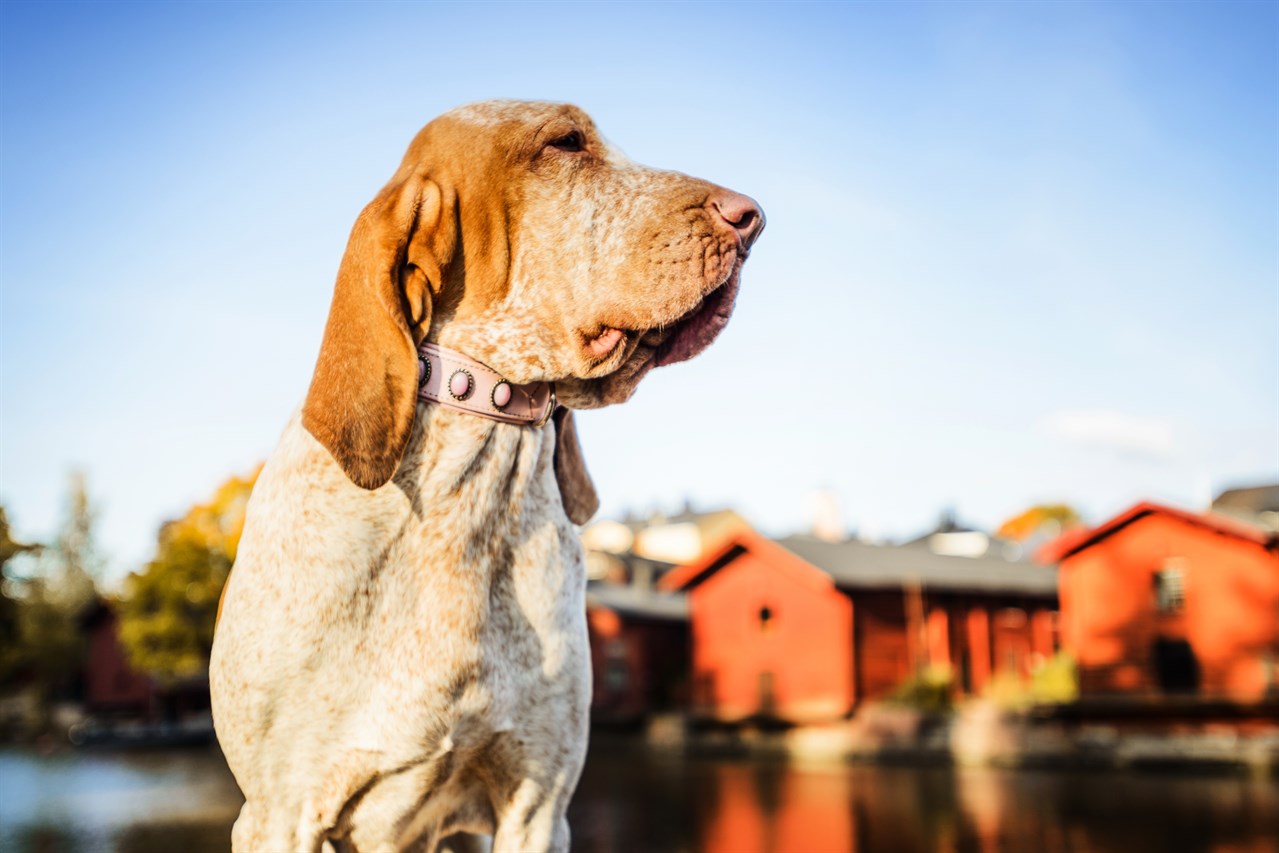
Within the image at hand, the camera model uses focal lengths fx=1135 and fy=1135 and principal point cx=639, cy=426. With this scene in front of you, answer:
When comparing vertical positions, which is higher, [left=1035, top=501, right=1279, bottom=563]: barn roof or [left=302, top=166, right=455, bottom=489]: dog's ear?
[left=1035, top=501, right=1279, bottom=563]: barn roof

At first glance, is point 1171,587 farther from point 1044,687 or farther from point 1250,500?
point 1250,500

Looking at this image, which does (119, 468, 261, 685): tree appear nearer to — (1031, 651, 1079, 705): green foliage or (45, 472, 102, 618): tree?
(1031, 651, 1079, 705): green foliage

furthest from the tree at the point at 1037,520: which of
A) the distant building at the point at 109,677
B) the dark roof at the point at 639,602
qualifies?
the distant building at the point at 109,677

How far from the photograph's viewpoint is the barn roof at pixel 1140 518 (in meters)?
22.0

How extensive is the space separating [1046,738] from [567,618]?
811 inches

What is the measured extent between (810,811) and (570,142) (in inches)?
423

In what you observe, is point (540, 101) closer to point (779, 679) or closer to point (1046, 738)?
point (1046, 738)

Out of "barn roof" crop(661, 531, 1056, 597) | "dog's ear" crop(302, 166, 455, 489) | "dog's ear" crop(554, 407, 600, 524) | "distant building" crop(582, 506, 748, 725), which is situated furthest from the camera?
"distant building" crop(582, 506, 748, 725)

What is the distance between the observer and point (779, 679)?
28.3m

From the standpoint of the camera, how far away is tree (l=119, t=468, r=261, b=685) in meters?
32.4

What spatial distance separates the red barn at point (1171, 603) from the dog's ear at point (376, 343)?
23.2 m

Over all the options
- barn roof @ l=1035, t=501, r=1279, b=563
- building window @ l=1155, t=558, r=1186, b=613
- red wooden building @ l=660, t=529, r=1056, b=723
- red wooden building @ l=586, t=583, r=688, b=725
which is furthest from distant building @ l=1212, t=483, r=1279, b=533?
red wooden building @ l=586, t=583, r=688, b=725

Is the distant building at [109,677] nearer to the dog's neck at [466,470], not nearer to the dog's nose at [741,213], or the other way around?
the dog's neck at [466,470]

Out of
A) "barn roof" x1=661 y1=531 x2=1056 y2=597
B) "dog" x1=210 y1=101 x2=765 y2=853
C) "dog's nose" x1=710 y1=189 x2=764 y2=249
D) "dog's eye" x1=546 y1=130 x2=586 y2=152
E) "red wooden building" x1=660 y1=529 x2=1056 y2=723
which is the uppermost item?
"barn roof" x1=661 y1=531 x2=1056 y2=597
